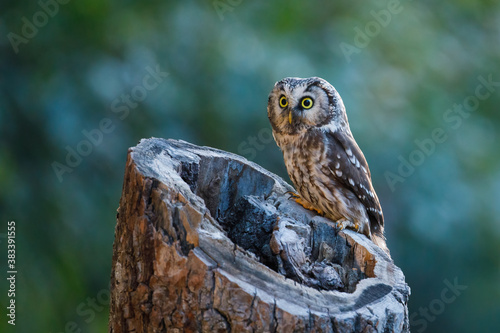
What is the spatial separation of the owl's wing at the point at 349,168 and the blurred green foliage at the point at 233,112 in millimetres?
1056

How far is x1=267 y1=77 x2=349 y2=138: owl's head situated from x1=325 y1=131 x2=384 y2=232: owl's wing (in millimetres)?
91

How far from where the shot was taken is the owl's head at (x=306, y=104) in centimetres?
247

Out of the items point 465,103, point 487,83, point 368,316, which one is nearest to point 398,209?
point 465,103

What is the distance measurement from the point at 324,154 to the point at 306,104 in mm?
274

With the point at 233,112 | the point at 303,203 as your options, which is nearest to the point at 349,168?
the point at 303,203

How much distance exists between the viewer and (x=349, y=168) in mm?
2479

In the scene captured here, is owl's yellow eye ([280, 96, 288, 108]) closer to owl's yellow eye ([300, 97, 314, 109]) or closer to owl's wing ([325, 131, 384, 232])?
owl's yellow eye ([300, 97, 314, 109])

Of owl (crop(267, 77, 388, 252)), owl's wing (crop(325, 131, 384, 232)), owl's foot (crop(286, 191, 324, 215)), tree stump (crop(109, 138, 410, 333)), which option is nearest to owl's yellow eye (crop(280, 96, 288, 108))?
owl (crop(267, 77, 388, 252))

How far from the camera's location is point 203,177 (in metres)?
2.13

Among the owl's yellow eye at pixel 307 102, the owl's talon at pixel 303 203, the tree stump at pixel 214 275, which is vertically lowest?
the tree stump at pixel 214 275

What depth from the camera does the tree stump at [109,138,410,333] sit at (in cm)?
135

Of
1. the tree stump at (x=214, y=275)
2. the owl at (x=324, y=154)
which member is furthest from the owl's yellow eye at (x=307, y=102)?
the tree stump at (x=214, y=275)

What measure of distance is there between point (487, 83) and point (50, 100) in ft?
10.6

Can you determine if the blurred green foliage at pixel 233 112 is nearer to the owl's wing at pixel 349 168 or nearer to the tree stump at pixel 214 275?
the owl's wing at pixel 349 168
